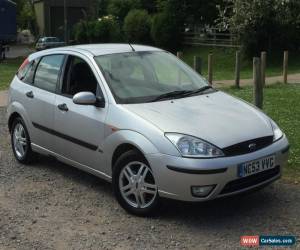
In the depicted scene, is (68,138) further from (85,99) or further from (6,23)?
(6,23)

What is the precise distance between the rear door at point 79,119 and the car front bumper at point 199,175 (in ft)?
2.99

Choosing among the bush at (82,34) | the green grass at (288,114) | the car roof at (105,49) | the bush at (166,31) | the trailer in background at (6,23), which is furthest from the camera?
the bush at (82,34)

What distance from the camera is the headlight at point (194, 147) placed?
483 centimetres

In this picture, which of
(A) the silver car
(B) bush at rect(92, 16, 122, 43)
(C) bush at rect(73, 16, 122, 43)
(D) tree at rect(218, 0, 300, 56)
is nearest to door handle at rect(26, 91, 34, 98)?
(A) the silver car

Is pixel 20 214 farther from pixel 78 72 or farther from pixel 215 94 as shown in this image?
pixel 215 94

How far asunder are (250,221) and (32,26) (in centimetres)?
7537

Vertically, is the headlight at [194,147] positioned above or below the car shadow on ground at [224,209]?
above

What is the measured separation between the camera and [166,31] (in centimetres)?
3894

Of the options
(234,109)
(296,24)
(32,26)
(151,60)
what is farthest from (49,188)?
(32,26)

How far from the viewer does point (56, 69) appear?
21.8 feet

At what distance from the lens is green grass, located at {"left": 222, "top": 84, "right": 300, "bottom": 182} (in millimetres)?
6738

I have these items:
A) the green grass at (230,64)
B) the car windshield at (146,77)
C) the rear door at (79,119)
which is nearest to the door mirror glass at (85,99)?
the rear door at (79,119)

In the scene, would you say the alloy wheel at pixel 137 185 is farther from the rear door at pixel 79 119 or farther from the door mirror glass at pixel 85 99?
the door mirror glass at pixel 85 99

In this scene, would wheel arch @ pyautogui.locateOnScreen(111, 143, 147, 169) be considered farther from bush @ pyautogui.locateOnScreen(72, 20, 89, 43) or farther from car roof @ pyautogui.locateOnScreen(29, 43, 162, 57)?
bush @ pyautogui.locateOnScreen(72, 20, 89, 43)
